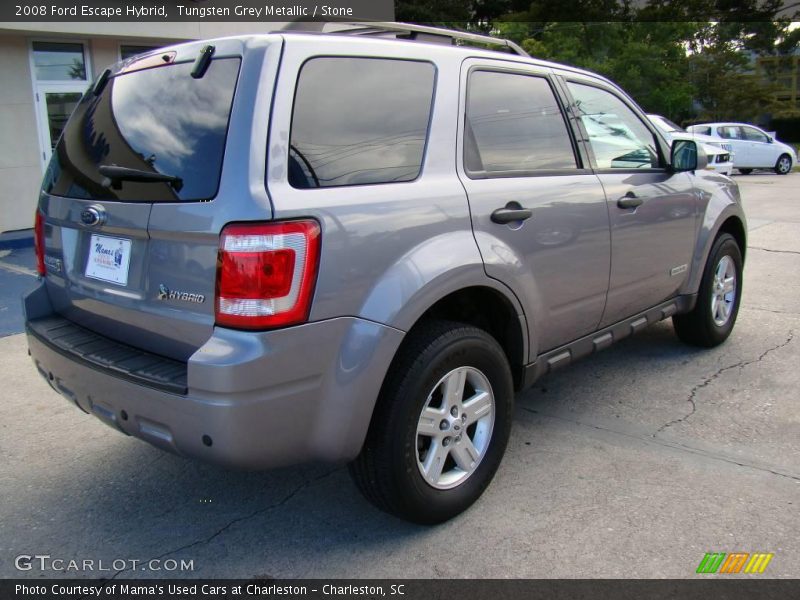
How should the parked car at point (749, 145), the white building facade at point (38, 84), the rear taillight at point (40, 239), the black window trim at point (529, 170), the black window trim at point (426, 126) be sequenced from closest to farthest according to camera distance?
the black window trim at point (426, 126) < the black window trim at point (529, 170) < the rear taillight at point (40, 239) < the white building facade at point (38, 84) < the parked car at point (749, 145)

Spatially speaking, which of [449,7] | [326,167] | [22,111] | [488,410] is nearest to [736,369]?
[488,410]

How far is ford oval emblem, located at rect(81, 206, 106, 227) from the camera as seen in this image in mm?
2732

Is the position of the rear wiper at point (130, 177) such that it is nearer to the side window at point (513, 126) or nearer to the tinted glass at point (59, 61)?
the side window at point (513, 126)

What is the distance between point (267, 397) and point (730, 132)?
2318cm

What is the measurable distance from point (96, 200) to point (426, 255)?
1.32 metres

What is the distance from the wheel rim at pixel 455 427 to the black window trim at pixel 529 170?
2.81 ft

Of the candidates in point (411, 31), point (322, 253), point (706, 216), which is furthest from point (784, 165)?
point (322, 253)

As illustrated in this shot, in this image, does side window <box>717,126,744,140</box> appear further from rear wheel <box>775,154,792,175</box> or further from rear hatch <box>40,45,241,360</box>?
rear hatch <box>40,45,241,360</box>

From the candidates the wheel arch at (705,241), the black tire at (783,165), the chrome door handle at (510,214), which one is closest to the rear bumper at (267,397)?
the chrome door handle at (510,214)

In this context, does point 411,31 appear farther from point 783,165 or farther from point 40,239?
point 783,165

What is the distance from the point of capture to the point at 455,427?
2.88 meters

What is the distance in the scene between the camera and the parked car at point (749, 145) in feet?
72.0

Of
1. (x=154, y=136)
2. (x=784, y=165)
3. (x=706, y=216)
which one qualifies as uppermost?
(x=154, y=136)

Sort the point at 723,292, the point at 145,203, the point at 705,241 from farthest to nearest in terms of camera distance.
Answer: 1. the point at 723,292
2. the point at 705,241
3. the point at 145,203
